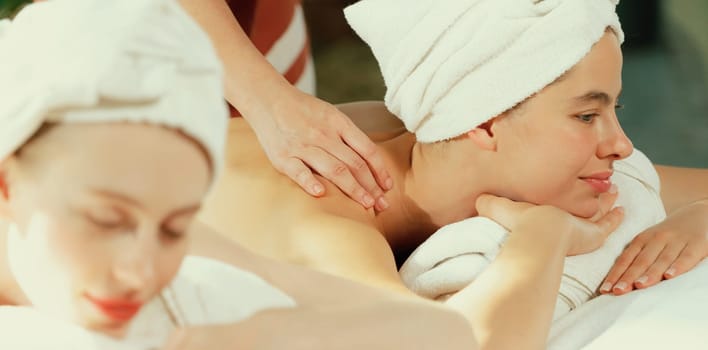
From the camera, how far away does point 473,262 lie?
3.52ft

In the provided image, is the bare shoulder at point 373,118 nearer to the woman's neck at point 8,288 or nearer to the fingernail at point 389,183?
the fingernail at point 389,183

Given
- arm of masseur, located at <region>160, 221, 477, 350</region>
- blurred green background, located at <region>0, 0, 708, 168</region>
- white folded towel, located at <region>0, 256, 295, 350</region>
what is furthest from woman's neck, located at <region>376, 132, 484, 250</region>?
blurred green background, located at <region>0, 0, 708, 168</region>

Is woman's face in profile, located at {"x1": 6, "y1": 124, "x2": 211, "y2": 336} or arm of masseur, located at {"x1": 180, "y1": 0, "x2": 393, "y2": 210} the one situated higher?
woman's face in profile, located at {"x1": 6, "y1": 124, "x2": 211, "y2": 336}

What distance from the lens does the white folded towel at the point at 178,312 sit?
0.66 meters

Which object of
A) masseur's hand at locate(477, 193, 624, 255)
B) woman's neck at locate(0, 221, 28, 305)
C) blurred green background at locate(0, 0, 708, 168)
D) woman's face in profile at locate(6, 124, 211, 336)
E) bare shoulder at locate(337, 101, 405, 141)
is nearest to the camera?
woman's face in profile at locate(6, 124, 211, 336)

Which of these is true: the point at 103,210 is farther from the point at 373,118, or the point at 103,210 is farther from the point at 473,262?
the point at 373,118

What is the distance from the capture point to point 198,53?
62 centimetres

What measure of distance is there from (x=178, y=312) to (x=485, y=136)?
59cm

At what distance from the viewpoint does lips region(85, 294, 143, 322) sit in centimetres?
61

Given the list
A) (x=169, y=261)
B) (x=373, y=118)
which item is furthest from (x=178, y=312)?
(x=373, y=118)

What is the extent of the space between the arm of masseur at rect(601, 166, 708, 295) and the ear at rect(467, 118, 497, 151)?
0.59 feet

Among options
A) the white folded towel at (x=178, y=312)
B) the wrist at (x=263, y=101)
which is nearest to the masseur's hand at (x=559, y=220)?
the wrist at (x=263, y=101)

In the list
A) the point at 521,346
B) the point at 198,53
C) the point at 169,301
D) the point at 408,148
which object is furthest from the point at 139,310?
the point at 408,148

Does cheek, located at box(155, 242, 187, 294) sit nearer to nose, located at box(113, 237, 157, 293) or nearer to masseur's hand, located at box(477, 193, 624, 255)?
nose, located at box(113, 237, 157, 293)
